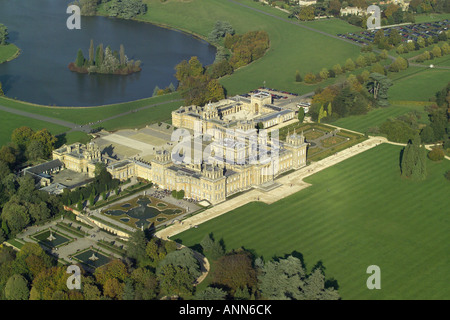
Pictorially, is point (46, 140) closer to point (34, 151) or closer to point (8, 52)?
point (34, 151)

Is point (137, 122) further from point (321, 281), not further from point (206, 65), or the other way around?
point (321, 281)

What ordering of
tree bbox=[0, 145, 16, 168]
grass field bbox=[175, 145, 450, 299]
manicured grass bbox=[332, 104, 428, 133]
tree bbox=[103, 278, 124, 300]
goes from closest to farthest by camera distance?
→ tree bbox=[103, 278, 124, 300], grass field bbox=[175, 145, 450, 299], tree bbox=[0, 145, 16, 168], manicured grass bbox=[332, 104, 428, 133]

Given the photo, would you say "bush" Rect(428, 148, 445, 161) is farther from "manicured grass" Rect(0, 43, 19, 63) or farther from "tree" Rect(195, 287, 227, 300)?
"manicured grass" Rect(0, 43, 19, 63)

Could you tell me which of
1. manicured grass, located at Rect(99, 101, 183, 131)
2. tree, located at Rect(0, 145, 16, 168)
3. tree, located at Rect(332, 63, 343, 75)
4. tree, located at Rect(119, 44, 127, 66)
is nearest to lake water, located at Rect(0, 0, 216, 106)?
tree, located at Rect(119, 44, 127, 66)

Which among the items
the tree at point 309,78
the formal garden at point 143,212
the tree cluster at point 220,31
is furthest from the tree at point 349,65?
the formal garden at point 143,212

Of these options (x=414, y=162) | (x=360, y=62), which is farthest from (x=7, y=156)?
(x=360, y=62)

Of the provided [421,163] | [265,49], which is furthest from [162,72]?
[421,163]
